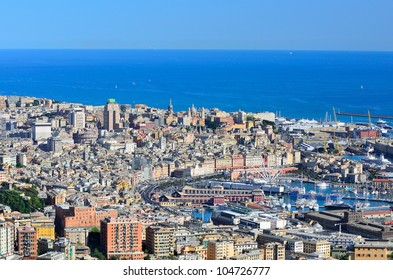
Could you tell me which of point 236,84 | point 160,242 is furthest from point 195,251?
point 236,84

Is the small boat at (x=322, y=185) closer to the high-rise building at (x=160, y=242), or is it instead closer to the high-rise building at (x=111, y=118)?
the high-rise building at (x=160, y=242)

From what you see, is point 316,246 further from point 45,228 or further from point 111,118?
point 111,118

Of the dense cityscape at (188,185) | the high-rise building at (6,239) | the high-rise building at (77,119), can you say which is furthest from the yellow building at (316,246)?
the high-rise building at (77,119)

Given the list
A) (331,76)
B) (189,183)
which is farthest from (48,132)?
(331,76)

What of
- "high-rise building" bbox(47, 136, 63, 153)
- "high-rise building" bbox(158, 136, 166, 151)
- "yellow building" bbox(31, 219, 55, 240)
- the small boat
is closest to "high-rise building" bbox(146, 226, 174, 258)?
"yellow building" bbox(31, 219, 55, 240)

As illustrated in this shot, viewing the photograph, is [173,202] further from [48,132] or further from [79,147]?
[48,132]

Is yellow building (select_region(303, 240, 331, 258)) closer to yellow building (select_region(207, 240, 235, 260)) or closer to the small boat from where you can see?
yellow building (select_region(207, 240, 235, 260))
